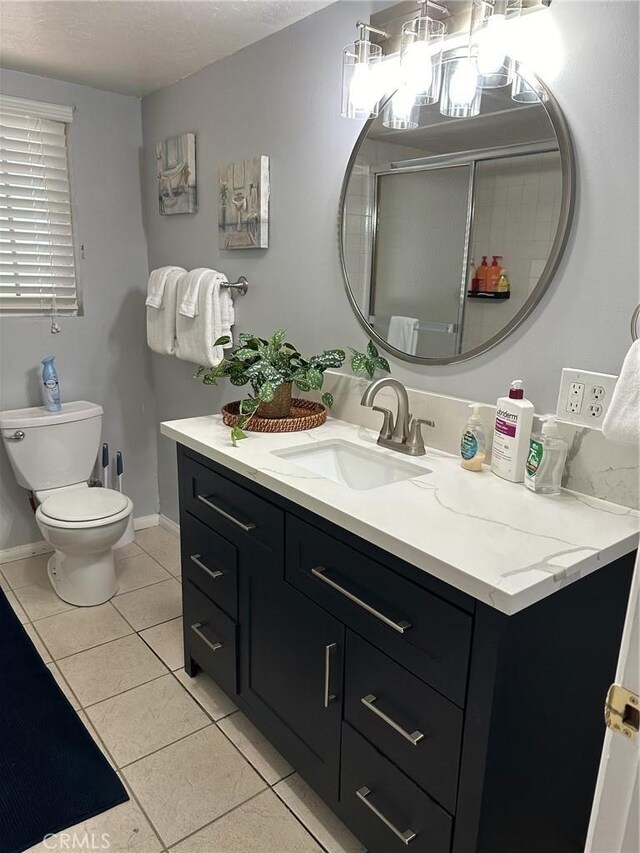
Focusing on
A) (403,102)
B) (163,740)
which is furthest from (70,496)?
(403,102)

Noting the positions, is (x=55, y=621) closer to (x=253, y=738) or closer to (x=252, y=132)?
(x=253, y=738)

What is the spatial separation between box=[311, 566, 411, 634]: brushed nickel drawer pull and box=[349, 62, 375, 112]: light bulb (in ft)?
4.23

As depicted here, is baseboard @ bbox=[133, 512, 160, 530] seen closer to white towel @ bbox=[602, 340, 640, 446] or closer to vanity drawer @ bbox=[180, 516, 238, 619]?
vanity drawer @ bbox=[180, 516, 238, 619]

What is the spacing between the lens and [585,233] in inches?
51.8

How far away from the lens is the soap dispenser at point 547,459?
52.5 inches

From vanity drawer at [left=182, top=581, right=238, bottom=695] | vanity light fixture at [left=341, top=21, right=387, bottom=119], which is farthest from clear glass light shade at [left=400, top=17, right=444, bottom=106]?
vanity drawer at [left=182, top=581, right=238, bottom=695]

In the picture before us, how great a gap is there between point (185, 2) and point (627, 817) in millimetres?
2186

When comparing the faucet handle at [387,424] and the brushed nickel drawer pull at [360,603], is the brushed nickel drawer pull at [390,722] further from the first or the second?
the faucet handle at [387,424]

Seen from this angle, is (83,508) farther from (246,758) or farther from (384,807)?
(384,807)

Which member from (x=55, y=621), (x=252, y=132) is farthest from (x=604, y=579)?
(x=55, y=621)

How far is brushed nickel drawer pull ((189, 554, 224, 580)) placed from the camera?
5.82ft

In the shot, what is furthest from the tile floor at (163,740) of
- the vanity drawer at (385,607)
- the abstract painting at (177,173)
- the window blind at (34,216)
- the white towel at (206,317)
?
the abstract painting at (177,173)

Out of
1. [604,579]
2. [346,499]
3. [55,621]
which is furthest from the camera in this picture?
[55,621]

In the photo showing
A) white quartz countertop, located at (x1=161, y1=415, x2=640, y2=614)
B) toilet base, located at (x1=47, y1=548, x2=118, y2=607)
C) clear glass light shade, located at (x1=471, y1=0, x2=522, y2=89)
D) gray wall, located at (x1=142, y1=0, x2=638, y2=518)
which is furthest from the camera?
toilet base, located at (x1=47, y1=548, x2=118, y2=607)
